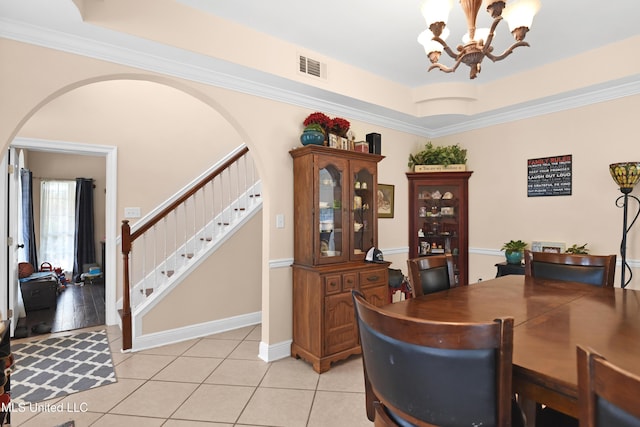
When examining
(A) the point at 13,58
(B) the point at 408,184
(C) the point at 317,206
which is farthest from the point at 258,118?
(B) the point at 408,184

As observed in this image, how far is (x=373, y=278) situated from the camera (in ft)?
10.5

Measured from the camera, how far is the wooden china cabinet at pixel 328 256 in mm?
2877

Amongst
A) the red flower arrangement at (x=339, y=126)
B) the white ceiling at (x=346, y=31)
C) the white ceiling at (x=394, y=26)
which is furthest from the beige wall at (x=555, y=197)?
the red flower arrangement at (x=339, y=126)

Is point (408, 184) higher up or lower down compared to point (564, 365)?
higher up

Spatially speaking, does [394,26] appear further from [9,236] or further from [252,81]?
[9,236]

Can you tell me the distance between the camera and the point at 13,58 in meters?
2.05

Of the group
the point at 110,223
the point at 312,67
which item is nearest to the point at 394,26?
the point at 312,67

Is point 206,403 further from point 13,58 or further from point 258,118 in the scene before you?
point 13,58

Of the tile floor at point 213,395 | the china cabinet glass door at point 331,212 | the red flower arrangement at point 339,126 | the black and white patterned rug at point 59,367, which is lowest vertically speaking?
the tile floor at point 213,395

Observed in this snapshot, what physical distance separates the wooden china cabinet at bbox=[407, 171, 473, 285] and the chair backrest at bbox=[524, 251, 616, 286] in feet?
5.91

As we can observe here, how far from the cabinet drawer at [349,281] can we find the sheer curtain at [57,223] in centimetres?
636

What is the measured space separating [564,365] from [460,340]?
405 mm

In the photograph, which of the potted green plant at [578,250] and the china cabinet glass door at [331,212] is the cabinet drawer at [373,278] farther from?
the potted green plant at [578,250]

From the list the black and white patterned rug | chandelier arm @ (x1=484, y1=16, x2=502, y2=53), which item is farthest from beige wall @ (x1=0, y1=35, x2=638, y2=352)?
chandelier arm @ (x1=484, y1=16, x2=502, y2=53)
